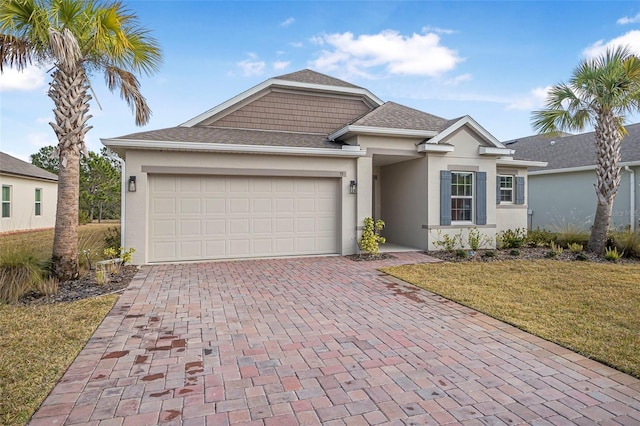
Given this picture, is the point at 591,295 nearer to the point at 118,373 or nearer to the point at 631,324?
the point at 631,324

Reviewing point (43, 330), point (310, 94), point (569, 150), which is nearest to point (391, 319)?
point (43, 330)

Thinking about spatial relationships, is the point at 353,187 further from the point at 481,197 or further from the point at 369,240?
the point at 481,197

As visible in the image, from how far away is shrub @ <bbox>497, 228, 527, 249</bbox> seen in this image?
12.0 meters

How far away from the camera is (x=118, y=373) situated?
3.51 m

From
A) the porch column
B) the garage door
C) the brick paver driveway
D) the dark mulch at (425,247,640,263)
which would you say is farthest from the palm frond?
the dark mulch at (425,247,640,263)

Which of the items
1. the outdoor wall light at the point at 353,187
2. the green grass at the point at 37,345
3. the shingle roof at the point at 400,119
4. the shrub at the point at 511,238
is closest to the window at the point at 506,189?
the shrub at the point at 511,238

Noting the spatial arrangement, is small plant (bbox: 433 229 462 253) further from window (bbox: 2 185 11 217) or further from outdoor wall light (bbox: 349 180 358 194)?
window (bbox: 2 185 11 217)

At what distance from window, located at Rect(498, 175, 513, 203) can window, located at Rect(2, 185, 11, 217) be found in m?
22.3

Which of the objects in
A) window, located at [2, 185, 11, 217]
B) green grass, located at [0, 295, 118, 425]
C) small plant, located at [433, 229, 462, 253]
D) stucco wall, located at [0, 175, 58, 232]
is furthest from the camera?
stucco wall, located at [0, 175, 58, 232]

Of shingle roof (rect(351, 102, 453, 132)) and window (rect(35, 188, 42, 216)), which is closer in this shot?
shingle roof (rect(351, 102, 453, 132))

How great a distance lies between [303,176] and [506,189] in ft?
27.2

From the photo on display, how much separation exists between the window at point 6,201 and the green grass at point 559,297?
18915 millimetres

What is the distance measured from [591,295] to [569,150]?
1504 centimetres

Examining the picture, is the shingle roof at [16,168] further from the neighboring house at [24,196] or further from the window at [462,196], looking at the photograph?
the window at [462,196]
